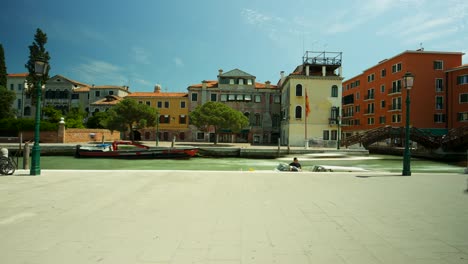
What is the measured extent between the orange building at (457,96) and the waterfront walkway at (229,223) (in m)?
42.2

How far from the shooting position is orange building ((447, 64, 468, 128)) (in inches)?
1592

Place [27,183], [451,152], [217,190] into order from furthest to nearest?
[451,152], [27,183], [217,190]

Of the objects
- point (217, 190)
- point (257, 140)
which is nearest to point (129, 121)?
point (257, 140)

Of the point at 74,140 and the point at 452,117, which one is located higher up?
the point at 452,117

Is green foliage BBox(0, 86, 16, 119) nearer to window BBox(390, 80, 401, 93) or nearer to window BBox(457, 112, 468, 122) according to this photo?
window BBox(390, 80, 401, 93)

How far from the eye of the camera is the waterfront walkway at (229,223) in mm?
3722

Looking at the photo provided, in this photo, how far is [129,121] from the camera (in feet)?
147

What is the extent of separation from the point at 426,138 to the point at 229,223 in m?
36.9

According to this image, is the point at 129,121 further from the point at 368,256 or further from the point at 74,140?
the point at 368,256

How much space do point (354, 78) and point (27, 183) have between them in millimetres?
62821

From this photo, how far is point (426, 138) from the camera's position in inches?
1304

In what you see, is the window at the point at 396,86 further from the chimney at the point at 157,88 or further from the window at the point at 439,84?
the chimney at the point at 157,88

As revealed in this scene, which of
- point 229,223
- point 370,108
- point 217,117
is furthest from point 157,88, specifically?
point 229,223

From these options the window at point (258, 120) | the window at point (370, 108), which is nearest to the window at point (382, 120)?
the window at point (370, 108)
